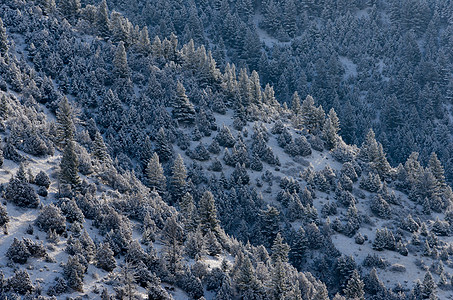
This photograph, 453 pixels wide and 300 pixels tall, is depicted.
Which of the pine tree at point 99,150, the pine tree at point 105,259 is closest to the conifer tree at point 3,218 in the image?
the pine tree at point 105,259

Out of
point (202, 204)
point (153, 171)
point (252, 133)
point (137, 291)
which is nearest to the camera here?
point (137, 291)

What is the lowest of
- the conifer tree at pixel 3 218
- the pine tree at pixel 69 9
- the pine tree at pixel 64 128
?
the pine tree at pixel 69 9

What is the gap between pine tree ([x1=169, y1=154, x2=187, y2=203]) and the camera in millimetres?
76000

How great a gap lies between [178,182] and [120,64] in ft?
102

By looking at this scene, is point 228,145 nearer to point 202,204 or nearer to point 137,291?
point 202,204

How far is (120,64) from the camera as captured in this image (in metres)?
94.7

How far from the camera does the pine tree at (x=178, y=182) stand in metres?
76.0

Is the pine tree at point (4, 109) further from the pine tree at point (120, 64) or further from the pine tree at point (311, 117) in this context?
the pine tree at point (311, 117)

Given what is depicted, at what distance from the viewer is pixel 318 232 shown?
75750mm

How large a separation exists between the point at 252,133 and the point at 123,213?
38364mm

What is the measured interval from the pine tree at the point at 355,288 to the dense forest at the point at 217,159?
1.03 ft

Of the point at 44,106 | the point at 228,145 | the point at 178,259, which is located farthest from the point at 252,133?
the point at 178,259

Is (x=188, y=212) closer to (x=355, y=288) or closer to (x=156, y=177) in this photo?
(x=156, y=177)

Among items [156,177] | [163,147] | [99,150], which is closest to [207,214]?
[156,177]
